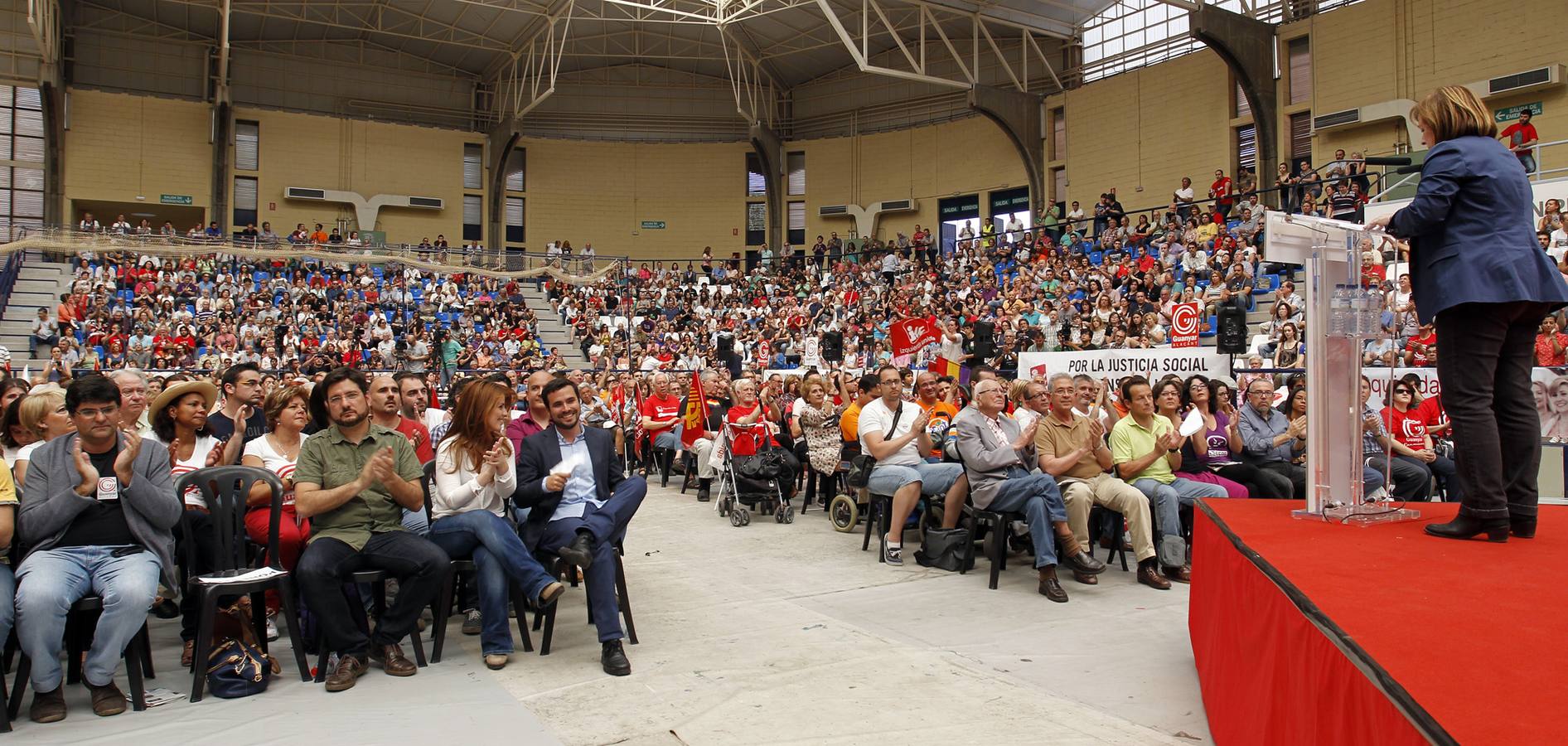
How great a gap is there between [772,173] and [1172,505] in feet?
83.3

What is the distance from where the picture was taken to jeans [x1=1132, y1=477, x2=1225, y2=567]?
6121mm

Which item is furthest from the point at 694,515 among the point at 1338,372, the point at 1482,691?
the point at 1482,691

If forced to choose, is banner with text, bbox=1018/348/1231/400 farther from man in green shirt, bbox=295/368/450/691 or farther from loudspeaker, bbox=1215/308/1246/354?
man in green shirt, bbox=295/368/450/691

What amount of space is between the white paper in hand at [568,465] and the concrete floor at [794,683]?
33.9 inches

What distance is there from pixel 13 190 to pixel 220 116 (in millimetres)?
5246

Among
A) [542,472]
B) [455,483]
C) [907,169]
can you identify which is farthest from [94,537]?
[907,169]

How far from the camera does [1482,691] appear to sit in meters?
1.70

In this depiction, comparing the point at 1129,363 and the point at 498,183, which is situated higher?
the point at 498,183

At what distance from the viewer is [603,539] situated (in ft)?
15.6

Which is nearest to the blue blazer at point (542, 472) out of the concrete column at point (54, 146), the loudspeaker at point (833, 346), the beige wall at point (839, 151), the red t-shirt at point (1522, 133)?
the loudspeaker at point (833, 346)

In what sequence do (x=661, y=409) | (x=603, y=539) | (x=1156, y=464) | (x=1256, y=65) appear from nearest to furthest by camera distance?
(x=603, y=539) → (x=1156, y=464) → (x=661, y=409) → (x=1256, y=65)

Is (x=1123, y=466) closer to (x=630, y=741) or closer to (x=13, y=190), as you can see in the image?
(x=630, y=741)

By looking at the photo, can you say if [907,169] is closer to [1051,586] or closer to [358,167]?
[358,167]

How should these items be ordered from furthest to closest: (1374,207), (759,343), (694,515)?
1. (759,343)
2. (1374,207)
3. (694,515)
